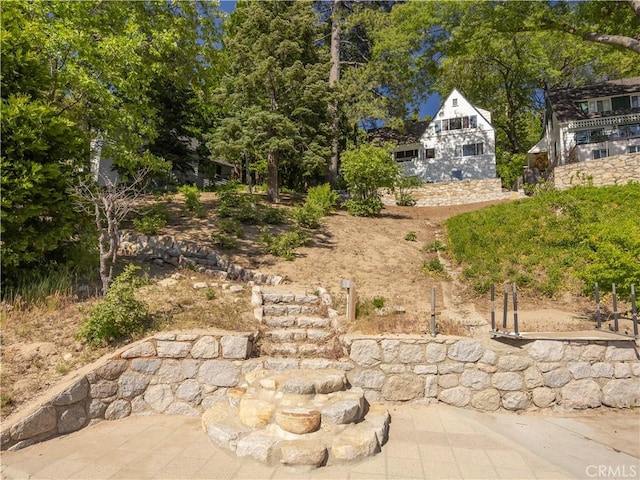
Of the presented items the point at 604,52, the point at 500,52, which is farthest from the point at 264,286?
the point at 604,52

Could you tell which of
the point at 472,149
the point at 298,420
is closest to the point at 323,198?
the point at 298,420

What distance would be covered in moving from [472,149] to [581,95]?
8.81 metres

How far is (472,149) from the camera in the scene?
29.8m

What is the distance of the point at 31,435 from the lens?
4.41 m

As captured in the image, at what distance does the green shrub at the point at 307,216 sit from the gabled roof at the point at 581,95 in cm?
2353

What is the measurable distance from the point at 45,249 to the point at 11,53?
3.85 meters

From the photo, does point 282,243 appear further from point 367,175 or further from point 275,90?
point 275,90

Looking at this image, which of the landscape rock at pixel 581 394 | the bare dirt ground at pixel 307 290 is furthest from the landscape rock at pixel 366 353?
the landscape rock at pixel 581 394

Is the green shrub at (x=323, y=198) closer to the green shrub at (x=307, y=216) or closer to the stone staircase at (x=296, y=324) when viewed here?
the green shrub at (x=307, y=216)

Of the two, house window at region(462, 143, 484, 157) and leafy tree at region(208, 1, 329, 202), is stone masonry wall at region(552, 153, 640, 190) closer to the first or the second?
house window at region(462, 143, 484, 157)

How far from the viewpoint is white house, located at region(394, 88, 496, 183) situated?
96.1 ft

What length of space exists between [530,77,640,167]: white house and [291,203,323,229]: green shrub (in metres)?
20.4

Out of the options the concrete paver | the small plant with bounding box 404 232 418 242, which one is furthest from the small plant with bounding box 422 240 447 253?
the concrete paver

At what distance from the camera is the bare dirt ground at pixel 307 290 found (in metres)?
5.25
